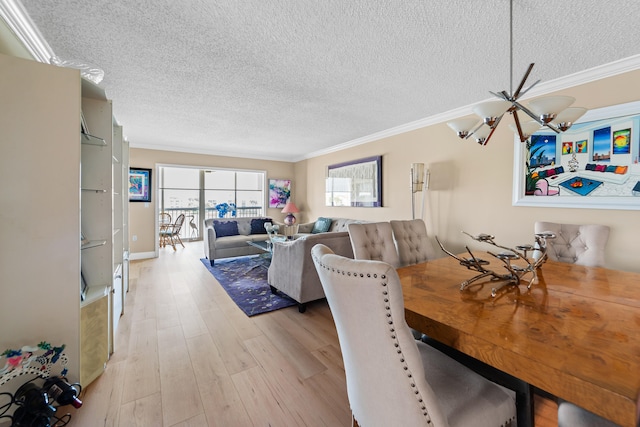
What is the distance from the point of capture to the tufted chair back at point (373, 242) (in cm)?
209

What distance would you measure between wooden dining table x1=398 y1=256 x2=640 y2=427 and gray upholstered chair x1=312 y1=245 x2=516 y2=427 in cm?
22

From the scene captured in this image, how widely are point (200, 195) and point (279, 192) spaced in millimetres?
2733

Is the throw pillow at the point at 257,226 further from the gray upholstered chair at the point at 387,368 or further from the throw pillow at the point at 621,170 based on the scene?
the throw pillow at the point at 621,170

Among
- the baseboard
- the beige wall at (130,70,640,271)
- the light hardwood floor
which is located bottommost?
the light hardwood floor

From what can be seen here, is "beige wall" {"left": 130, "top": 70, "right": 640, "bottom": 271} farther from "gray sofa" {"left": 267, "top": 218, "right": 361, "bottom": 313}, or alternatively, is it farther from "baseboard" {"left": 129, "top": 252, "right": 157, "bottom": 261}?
"gray sofa" {"left": 267, "top": 218, "right": 361, "bottom": 313}

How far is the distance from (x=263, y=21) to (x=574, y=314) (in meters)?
2.34

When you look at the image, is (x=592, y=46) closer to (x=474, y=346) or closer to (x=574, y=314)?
(x=574, y=314)

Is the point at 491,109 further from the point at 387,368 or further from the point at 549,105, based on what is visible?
the point at 387,368

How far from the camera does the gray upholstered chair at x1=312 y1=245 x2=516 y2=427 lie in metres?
0.76

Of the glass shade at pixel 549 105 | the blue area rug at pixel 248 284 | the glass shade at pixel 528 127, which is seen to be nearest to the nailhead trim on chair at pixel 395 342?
the glass shade at pixel 549 105

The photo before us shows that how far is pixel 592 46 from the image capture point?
1.96m

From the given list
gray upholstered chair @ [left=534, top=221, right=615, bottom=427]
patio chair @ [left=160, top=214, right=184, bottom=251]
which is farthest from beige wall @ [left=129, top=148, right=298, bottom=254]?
gray upholstered chair @ [left=534, top=221, right=615, bottom=427]

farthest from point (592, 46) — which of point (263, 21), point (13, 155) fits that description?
point (13, 155)

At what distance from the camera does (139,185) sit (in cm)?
530
